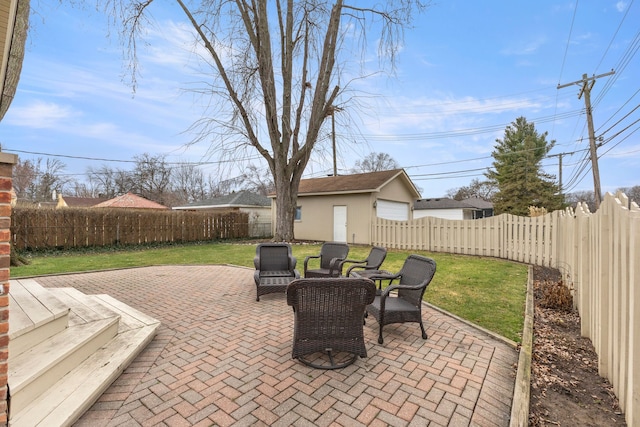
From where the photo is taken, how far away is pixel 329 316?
2.80 m

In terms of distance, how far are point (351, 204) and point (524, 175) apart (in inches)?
738

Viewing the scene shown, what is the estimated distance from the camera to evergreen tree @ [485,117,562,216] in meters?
24.0

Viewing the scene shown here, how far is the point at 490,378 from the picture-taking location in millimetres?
2660

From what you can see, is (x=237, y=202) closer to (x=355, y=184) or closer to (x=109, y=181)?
(x=355, y=184)

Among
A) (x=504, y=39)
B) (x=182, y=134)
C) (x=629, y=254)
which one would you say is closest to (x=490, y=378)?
(x=629, y=254)

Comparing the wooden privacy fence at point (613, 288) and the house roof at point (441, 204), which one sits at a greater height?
the house roof at point (441, 204)

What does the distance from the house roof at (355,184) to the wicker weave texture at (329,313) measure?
36.4ft

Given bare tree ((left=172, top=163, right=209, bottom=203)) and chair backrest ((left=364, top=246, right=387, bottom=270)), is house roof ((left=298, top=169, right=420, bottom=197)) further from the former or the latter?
bare tree ((left=172, top=163, right=209, bottom=203))

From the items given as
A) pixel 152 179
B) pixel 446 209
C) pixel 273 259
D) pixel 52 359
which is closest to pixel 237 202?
pixel 273 259

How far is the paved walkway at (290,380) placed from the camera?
2105mm

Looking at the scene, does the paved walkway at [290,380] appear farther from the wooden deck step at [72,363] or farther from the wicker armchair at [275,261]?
the wicker armchair at [275,261]

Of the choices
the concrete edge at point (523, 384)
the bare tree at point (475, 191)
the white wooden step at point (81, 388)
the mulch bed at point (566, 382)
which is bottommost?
the mulch bed at point (566, 382)

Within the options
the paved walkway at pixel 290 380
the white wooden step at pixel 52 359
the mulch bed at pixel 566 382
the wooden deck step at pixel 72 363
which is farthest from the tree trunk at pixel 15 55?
the mulch bed at pixel 566 382

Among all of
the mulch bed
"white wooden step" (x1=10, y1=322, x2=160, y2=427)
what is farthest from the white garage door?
"white wooden step" (x1=10, y1=322, x2=160, y2=427)
